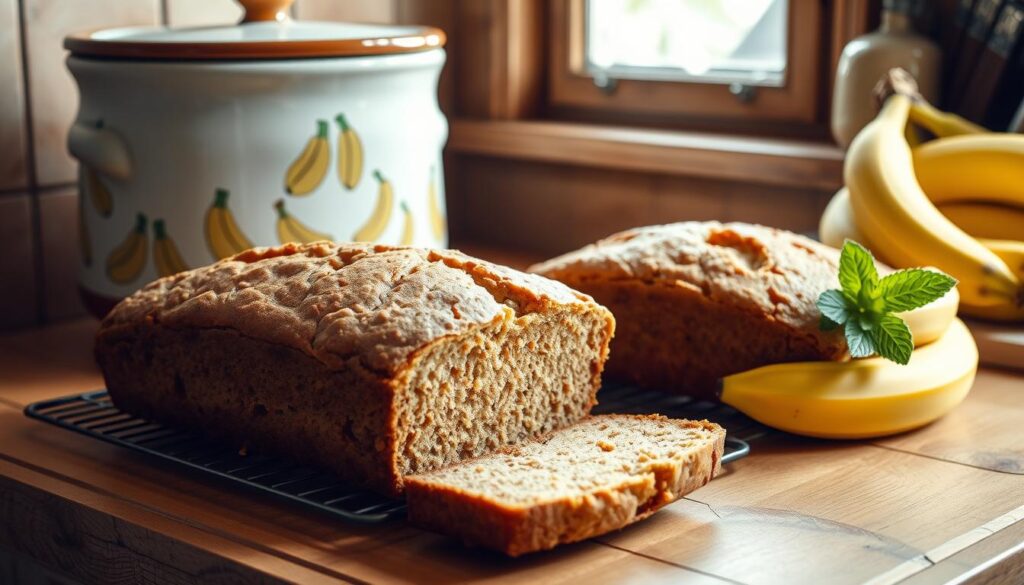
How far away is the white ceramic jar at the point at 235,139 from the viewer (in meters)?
1.34

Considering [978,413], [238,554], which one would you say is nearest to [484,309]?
[238,554]

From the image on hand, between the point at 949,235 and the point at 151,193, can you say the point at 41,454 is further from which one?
the point at 949,235

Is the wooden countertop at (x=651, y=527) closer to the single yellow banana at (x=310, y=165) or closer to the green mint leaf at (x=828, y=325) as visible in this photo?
the green mint leaf at (x=828, y=325)

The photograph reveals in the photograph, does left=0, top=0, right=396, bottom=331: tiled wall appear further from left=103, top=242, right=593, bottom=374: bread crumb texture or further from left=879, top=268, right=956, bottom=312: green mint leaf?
left=879, top=268, right=956, bottom=312: green mint leaf

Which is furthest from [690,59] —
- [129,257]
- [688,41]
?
[129,257]

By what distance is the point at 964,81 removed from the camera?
1.66 m

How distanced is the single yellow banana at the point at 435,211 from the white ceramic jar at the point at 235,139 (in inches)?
2.1

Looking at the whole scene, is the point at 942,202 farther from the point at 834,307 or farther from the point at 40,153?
the point at 40,153

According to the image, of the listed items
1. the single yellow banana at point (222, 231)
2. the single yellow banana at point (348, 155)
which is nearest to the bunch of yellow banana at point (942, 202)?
the single yellow banana at point (348, 155)

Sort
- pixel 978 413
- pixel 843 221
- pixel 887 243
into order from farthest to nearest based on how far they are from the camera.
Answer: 1. pixel 843 221
2. pixel 887 243
3. pixel 978 413

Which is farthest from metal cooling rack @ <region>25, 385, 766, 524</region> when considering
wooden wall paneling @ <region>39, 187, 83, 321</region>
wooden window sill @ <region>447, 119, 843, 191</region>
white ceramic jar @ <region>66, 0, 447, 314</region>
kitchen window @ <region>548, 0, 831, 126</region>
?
kitchen window @ <region>548, 0, 831, 126</region>

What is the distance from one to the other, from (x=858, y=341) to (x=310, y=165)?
2.07 ft

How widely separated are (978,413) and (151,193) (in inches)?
35.7

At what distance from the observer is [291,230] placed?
1.40 meters
